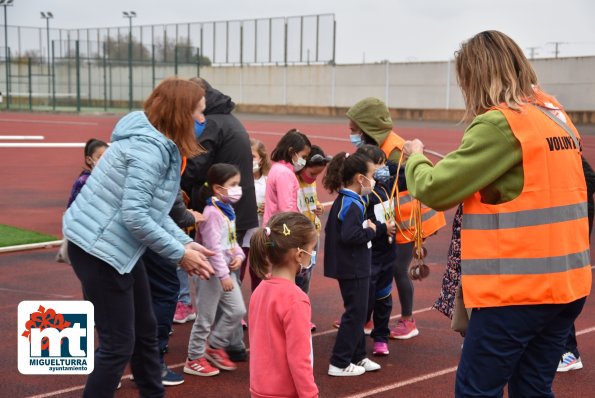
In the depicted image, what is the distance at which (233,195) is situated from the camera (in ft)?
18.8

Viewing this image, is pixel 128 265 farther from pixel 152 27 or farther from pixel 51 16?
pixel 51 16

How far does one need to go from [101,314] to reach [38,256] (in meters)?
5.72

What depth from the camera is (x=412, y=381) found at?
5629mm

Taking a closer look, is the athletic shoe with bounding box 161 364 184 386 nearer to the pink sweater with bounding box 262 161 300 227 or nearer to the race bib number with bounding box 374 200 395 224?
the pink sweater with bounding box 262 161 300 227

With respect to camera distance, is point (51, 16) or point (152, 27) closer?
point (152, 27)

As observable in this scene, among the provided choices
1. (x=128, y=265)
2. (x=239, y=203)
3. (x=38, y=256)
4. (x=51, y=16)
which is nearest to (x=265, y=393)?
(x=128, y=265)

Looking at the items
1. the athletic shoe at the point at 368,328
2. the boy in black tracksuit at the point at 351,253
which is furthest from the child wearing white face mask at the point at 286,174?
the athletic shoe at the point at 368,328

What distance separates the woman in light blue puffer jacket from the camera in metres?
4.10

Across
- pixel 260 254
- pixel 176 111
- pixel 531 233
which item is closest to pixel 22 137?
pixel 176 111

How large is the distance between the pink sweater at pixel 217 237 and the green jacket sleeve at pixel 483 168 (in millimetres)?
2430

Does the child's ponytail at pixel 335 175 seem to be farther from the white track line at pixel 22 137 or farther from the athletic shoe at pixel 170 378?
the white track line at pixel 22 137

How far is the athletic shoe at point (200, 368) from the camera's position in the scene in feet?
18.6

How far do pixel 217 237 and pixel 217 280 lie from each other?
305 millimetres

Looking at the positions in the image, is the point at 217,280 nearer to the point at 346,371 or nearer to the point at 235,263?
the point at 235,263
